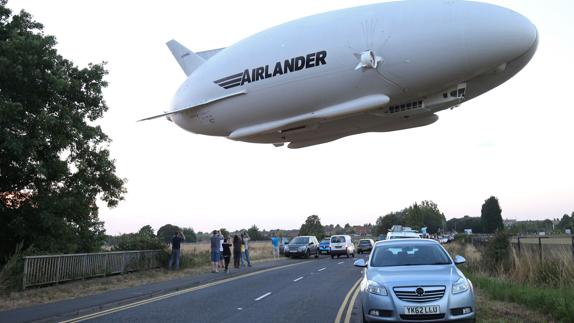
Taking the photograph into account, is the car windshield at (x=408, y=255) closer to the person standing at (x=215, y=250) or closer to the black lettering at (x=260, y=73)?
the black lettering at (x=260, y=73)

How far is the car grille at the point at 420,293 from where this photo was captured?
791 cm

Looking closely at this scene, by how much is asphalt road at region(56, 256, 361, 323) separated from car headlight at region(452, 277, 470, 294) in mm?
2760

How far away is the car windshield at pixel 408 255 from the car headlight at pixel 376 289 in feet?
4.08

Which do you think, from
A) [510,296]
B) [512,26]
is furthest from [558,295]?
[512,26]

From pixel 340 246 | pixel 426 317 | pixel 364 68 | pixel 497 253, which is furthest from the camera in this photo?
pixel 340 246

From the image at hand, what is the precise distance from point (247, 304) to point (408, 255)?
16.2 feet

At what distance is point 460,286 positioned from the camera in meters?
8.18

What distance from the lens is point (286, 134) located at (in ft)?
37.6

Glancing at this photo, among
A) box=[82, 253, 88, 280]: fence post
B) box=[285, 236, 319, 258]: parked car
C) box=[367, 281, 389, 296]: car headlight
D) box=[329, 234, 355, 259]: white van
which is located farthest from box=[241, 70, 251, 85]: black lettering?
box=[329, 234, 355, 259]: white van

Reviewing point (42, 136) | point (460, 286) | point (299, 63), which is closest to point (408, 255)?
point (460, 286)

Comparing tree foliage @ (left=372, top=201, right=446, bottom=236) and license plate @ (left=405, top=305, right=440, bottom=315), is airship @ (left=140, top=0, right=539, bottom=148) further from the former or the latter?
tree foliage @ (left=372, top=201, right=446, bottom=236)

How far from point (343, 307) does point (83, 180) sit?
1356 cm

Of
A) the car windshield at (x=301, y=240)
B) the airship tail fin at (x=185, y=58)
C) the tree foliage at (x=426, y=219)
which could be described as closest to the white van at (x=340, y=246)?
the car windshield at (x=301, y=240)

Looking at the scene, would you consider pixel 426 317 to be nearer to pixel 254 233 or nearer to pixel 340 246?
pixel 340 246
